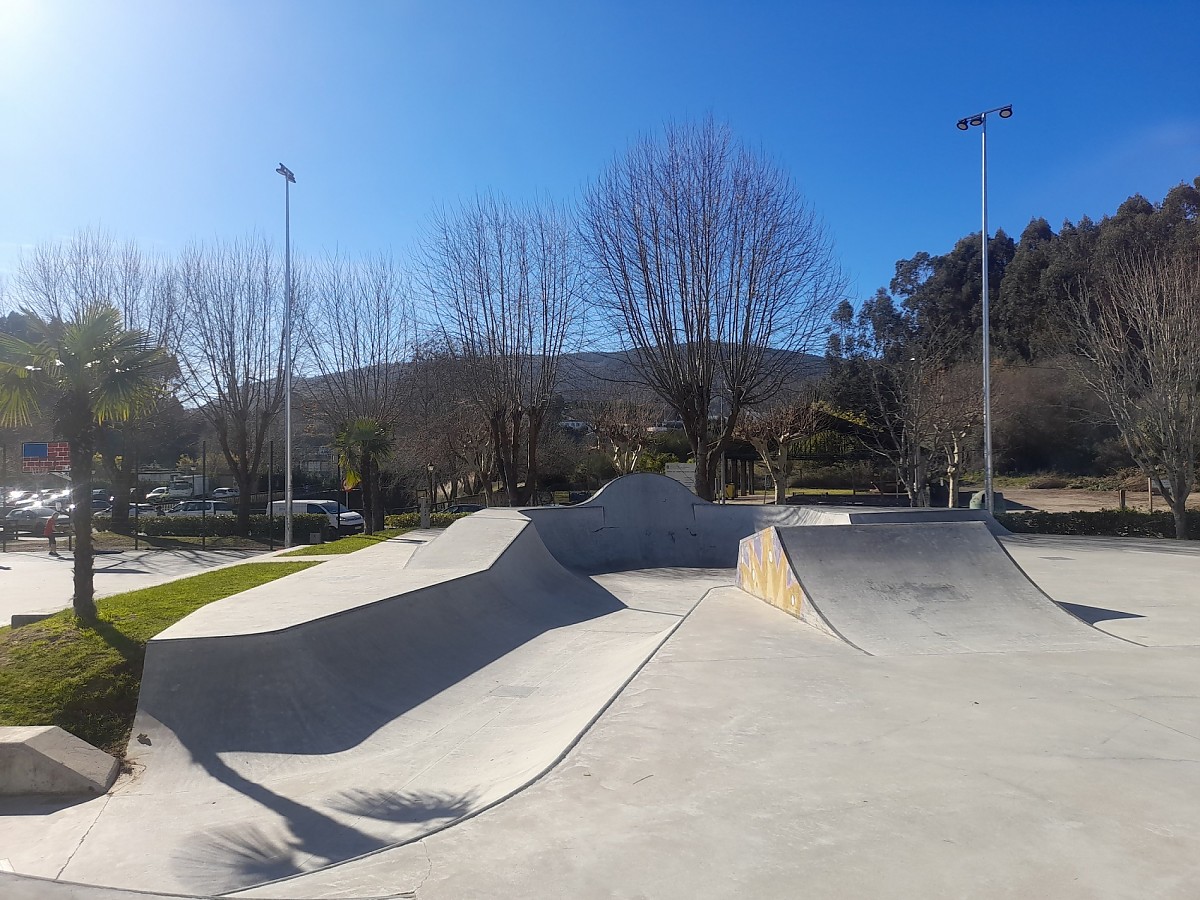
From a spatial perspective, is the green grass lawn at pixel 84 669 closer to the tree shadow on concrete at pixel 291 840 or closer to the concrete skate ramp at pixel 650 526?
the tree shadow on concrete at pixel 291 840

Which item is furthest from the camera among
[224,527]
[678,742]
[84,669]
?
[224,527]

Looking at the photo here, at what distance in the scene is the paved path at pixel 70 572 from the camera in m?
13.0

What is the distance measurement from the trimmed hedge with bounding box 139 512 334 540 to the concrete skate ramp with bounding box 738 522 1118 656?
19820 millimetres

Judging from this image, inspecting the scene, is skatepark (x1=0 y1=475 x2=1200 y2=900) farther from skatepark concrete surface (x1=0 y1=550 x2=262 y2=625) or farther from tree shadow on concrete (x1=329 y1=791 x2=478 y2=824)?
skatepark concrete surface (x1=0 y1=550 x2=262 y2=625)

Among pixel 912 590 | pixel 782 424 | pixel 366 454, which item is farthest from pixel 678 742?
pixel 782 424

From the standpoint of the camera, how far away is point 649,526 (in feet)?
62.2

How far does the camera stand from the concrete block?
19.5 feet

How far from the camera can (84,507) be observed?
9.52 meters

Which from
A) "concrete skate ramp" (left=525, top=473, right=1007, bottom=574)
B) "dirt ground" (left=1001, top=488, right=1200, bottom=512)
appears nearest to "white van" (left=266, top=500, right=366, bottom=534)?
"concrete skate ramp" (left=525, top=473, right=1007, bottom=574)

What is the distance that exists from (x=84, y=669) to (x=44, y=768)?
207 centimetres

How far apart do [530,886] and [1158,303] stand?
87.8 feet

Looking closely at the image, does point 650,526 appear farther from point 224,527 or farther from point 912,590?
point 224,527

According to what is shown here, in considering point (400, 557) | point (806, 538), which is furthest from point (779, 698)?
point (400, 557)

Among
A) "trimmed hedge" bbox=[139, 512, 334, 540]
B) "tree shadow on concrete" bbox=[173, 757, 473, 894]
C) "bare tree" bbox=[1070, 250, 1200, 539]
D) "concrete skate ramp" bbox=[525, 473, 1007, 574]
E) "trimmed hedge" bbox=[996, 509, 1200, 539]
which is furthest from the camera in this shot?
"trimmed hedge" bbox=[139, 512, 334, 540]
